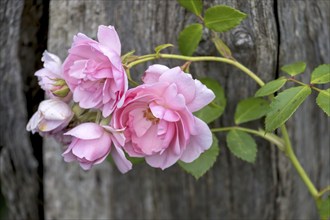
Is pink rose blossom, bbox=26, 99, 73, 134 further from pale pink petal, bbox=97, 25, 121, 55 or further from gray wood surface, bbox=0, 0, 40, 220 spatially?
gray wood surface, bbox=0, 0, 40, 220

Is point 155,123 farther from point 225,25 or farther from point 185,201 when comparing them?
point 185,201

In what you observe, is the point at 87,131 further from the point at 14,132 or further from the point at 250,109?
the point at 14,132

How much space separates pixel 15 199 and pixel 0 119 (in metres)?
0.25

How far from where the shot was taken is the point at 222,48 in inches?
45.1

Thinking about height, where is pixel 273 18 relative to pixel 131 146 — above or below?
above

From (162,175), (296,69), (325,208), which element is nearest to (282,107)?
(296,69)

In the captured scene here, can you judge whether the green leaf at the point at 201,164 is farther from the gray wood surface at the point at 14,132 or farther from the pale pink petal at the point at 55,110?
the gray wood surface at the point at 14,132

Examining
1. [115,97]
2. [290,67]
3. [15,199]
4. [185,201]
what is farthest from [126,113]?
[15,199]

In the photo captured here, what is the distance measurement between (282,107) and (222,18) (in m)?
0.23

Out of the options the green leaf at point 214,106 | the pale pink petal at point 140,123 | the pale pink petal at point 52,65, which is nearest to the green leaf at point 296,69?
the green leaf at point 214,106

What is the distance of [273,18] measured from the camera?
1.23m

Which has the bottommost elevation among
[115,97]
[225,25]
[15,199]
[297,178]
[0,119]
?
[15,199]

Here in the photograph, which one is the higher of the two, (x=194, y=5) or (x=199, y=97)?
(x=194, y=5)

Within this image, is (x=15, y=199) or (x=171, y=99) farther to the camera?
(x=15, y=199)
